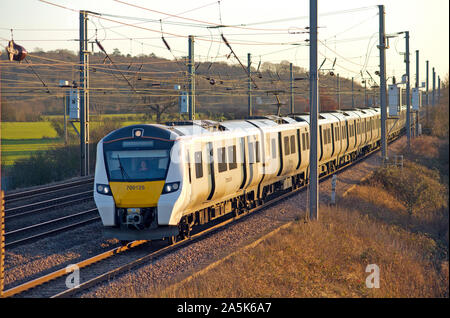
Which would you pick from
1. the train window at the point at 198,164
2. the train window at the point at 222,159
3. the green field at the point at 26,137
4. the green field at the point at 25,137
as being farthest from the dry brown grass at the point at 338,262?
the green field at the point at 25,137

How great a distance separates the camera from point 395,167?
26.6 metres

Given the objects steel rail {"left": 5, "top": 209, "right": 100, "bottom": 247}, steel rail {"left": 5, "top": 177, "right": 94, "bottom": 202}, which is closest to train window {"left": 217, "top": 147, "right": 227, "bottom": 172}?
steel rail {"left": 5, "top": 209, "right": 100, "bottom": 247}

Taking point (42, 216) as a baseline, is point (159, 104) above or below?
above

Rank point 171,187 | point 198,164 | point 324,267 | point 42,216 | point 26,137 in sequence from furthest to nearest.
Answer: point 26,137, point 42,216, point 198,164, point 171,187, point 324,267

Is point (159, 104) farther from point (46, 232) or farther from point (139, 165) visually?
point (139, 165)

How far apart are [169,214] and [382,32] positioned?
17.1 metres

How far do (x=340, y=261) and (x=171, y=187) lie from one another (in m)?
4.22

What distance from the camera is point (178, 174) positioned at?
13.1 meters

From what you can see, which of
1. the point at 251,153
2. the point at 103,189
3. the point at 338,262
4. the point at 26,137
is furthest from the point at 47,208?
the point at 26,137

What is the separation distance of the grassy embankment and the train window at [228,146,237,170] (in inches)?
94.7

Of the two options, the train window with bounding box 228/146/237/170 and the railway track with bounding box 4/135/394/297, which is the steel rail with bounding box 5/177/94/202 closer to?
the train window with bounding box 228/146/237/170

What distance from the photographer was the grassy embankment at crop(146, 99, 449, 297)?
34.1ft

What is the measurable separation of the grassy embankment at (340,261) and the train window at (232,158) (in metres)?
2.41

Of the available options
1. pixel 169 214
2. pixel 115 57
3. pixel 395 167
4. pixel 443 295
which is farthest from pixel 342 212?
pixel 115 57
